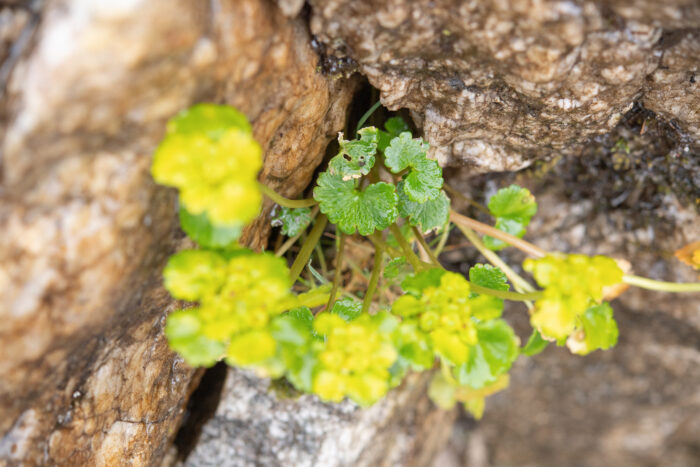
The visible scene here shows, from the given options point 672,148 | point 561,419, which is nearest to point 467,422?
point 561,419

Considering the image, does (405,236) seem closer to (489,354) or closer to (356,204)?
(356,204)

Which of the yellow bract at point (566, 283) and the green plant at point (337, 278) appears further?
the yellow bract at point (566, 283)

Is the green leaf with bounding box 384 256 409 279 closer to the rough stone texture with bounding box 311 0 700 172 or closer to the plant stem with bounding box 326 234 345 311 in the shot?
the plant stem with bounding box 326 234 345 311

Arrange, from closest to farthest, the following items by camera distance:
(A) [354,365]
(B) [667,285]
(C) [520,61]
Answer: (A) [354,365] → (C) [520,61] → (B) [667,285]

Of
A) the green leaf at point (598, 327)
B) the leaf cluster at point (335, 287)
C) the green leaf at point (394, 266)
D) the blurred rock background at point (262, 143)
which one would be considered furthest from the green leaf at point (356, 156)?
the green leaf at point (598, 327)

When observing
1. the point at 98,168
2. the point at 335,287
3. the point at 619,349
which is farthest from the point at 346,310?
the point at 619,349

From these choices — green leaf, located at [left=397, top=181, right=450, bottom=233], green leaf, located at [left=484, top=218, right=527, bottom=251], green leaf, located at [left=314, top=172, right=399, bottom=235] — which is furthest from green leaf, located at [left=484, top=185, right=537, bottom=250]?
green leaf, located at [left=314, top=172, right=399, bottom=235]

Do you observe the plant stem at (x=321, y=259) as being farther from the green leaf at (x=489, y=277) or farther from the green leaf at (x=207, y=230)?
the green leaf at (x=207, y=230)
